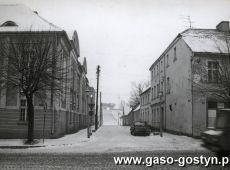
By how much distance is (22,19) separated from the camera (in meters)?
27.3

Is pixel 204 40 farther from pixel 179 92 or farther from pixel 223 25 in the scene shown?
pixel 179 92

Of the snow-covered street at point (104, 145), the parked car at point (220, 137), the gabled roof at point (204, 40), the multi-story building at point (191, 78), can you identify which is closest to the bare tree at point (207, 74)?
the multi-story building at point (191, 78)

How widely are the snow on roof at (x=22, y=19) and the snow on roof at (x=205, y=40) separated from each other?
11662mm

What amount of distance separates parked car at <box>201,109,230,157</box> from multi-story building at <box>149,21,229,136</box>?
1044 centimetres

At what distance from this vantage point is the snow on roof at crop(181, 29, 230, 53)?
2661cm

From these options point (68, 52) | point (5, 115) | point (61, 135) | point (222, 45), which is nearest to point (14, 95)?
point (5, 115)

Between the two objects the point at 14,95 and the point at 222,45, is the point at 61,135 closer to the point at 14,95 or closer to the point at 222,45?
the point at 14,95

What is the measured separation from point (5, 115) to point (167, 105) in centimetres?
1852

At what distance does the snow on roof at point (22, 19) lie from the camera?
2536 centimetres

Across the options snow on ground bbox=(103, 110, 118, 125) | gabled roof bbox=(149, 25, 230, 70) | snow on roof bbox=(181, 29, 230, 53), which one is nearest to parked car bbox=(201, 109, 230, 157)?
gabled roof bbox=(149, 25, 230, 70)

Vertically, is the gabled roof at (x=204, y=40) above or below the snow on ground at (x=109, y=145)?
above

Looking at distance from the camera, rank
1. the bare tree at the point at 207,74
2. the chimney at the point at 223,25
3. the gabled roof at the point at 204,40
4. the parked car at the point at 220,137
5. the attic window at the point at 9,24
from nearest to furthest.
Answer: the parked car at the point at 220,137 < the bare tree at the point at 207,74 < the attic window at the point at 9,24 < the gabled roof at the point at 204,40 < the chimney at the point at 223,25

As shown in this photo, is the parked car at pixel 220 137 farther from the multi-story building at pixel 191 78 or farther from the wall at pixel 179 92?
the wall at pixel 179 92

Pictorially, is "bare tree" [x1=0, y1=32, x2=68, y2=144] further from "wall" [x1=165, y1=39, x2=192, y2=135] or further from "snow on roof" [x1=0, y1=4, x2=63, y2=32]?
"wall" [x1=165, y1=39, x2=192, y2=135]
